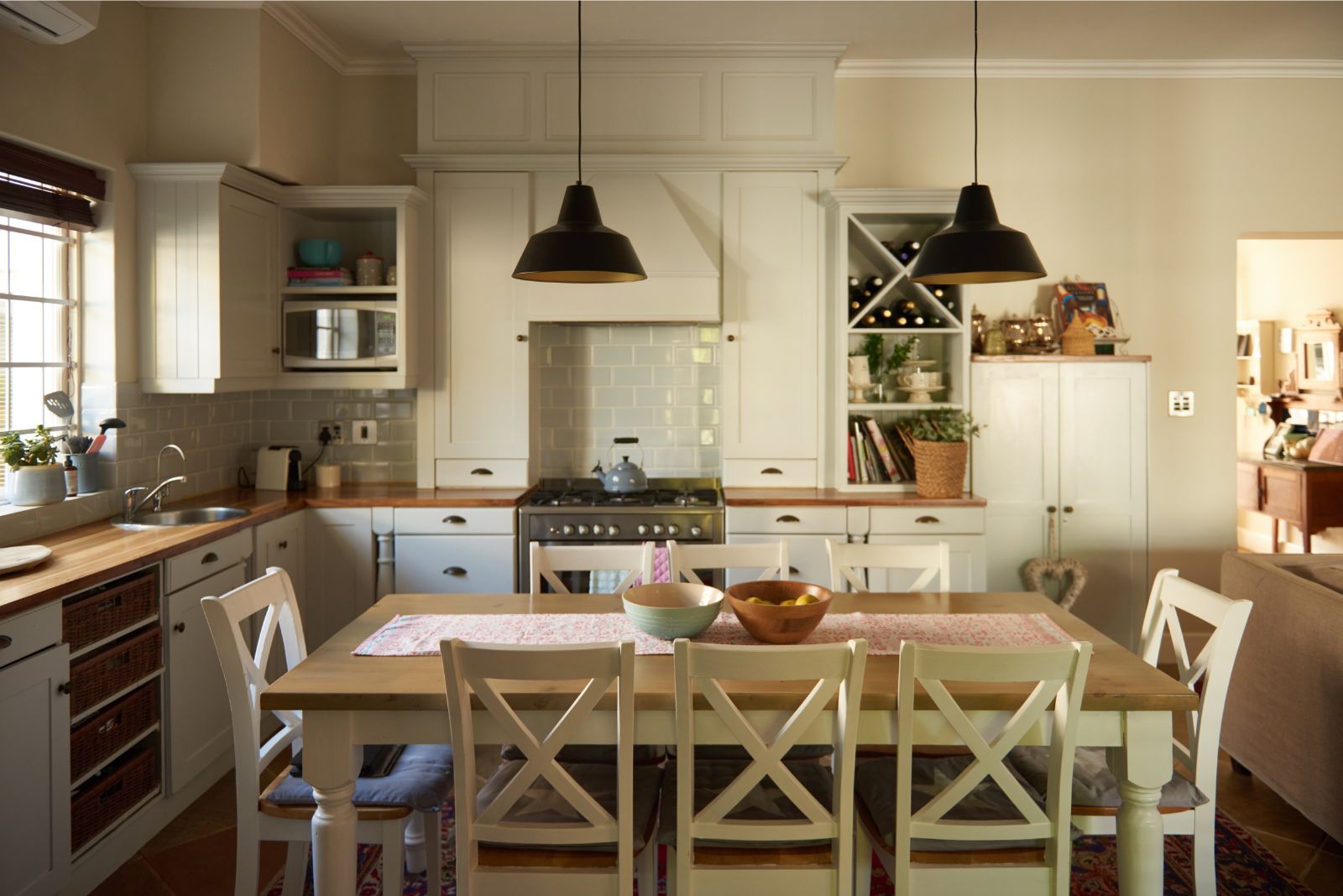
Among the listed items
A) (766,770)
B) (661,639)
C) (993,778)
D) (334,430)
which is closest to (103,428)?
(334,430)

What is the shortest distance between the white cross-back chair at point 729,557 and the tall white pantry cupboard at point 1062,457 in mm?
1787

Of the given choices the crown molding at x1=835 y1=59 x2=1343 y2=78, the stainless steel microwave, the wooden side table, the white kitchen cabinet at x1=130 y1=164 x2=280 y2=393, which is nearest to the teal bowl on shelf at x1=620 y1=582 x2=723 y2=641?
the white kitchen cabinet at x1=130 y1=164 x2=280 y2=393

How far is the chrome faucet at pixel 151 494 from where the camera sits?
358 centimetres

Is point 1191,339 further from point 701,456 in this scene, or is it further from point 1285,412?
point 1285,412

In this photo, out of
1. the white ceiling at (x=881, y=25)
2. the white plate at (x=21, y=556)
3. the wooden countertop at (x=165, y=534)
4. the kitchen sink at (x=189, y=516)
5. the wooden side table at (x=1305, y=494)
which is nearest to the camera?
the wooden countertop at (x=165, y=534)

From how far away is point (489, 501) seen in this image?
4137mm

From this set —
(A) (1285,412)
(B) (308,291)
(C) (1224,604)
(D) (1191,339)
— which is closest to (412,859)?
(C) (1224,604)

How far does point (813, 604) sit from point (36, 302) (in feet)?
9.94

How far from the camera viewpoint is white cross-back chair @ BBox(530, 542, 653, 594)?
297 centimetres

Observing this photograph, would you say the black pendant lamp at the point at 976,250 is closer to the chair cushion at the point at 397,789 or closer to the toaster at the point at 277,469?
the chair cushion at the point at 397,789

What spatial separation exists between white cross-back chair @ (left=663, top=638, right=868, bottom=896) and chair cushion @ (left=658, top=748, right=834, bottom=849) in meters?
0.02

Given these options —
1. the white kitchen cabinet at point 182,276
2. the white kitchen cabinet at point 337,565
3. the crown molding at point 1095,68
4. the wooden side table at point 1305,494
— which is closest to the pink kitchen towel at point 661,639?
the white kitchen cabinet at point 337,565

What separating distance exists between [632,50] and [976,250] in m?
2.55

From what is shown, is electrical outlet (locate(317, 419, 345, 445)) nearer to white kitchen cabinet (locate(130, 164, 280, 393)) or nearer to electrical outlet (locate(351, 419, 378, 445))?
electrical outlet (locate(351, 419, 378, 445))
